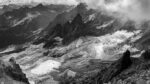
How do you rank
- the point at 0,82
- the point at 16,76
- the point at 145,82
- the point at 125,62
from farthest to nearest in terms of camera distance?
the point at 125,62, the point at 16,76, the point at 0,82, the point at 145,82

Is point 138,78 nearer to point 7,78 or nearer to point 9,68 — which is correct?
point 7,78

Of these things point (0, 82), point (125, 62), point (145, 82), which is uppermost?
point (125, 62)

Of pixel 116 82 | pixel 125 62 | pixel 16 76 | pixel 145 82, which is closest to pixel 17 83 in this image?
pixel 16 76

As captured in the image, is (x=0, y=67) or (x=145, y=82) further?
(x=0, y=67)

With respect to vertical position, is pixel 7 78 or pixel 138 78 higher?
pixel 7 78

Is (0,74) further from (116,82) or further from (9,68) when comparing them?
(116,82)

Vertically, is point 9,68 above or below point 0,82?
above

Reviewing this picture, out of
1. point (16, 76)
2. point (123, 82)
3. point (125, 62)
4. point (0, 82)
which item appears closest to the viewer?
point (123, 82)

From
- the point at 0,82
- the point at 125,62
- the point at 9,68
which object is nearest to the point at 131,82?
the point at 0,82

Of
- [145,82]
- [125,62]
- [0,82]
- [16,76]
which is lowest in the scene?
[145,82]
